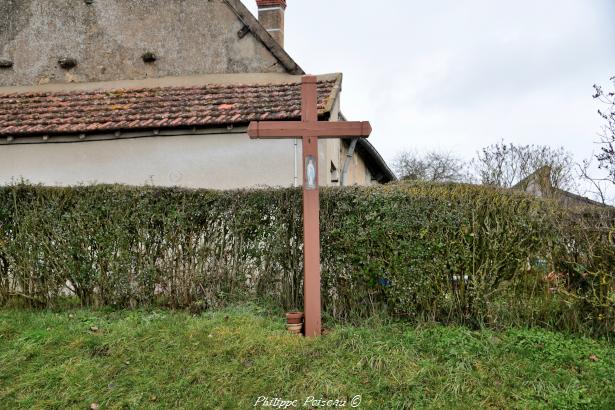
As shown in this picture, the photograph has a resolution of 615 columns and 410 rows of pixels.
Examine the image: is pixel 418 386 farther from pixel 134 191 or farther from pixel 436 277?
pixel 134 191

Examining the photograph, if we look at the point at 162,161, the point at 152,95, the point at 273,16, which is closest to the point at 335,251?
the point at 162,161

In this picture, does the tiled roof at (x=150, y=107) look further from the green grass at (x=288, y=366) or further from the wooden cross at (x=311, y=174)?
the green grass at (x=288, y=366)

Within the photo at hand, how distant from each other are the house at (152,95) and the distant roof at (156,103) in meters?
0.03

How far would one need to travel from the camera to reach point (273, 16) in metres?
13.8

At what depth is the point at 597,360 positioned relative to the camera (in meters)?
5.57

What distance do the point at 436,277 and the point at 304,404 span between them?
2.33 metres

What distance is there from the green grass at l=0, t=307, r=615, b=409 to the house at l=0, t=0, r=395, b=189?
3.88 metres

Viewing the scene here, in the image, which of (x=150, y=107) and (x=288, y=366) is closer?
(x=288, y=366)

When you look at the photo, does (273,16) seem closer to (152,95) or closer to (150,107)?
(152,95)

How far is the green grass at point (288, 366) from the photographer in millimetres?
5004

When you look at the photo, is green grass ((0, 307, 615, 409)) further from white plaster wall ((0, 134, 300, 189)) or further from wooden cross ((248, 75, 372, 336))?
white plaster wall ((0, 134, 300, 189))

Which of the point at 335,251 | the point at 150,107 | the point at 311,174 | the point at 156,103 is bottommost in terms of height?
the point at 335,251

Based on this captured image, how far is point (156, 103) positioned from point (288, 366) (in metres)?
7.74

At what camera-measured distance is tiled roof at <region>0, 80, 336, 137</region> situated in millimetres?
10258
